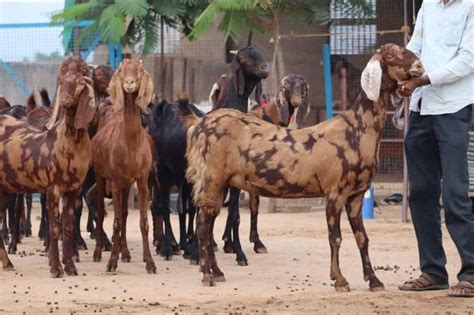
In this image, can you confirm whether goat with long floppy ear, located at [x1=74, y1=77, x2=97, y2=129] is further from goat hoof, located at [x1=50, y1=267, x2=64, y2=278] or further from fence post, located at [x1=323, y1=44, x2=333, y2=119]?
fence post, located at [x1=323, y1=44, x2=333, y2=119]

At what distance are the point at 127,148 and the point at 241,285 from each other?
1.98 meters

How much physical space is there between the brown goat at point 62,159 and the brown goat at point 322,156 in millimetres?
1327

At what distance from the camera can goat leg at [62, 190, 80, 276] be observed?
11844 millimetres

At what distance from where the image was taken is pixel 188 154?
37.2ft

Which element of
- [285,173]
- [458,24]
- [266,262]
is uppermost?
[458,24]

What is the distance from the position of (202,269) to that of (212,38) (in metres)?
11.8

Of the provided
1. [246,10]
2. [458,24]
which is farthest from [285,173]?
[246,10]

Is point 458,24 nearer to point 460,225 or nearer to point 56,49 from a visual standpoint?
point 460,225

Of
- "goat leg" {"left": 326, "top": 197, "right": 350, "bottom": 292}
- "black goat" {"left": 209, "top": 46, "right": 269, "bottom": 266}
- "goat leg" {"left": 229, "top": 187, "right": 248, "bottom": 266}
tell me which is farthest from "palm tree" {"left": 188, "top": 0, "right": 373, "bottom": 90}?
"goat leg" {"left": 326, "top": 197, "right": 350, "bottom": 292}

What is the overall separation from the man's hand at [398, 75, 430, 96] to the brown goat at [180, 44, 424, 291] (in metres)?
0.12

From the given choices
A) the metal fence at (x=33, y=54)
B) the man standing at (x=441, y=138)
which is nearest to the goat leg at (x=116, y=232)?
the man standing at (x=441, y=138)

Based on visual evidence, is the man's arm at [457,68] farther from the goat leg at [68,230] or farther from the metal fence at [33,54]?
the metal fence at [33,54]

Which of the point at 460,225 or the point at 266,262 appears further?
the point at 266,262

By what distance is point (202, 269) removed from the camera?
36.4 ft
